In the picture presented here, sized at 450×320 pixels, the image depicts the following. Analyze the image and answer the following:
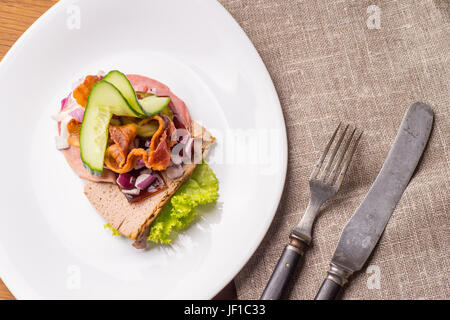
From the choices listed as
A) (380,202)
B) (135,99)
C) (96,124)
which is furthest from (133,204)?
(380,202)

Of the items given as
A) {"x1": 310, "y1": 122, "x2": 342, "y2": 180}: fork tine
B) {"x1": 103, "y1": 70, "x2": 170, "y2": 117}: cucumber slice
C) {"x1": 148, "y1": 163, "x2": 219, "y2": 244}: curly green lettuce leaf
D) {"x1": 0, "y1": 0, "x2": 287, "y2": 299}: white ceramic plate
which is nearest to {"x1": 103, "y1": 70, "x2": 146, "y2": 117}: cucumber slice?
{"x1": 103, "y1": 70, "x2": 170, "y2": 117}: cucumber slice

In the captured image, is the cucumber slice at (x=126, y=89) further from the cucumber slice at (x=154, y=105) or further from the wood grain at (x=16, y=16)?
the wood grain at (x=16, y=16)

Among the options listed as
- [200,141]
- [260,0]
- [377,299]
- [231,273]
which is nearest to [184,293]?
[231,273]

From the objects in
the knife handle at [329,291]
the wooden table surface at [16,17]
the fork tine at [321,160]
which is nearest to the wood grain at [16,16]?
the wooden table surface at [16,17]

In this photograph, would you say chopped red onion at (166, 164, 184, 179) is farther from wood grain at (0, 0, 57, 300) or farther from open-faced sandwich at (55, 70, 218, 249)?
wood grain at (0, 0, 57, 300)
